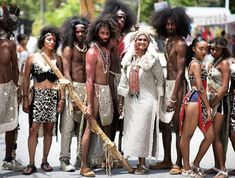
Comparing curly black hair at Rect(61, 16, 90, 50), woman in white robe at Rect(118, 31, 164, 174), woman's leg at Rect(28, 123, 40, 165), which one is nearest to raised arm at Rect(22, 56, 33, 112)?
woman's leg at Rect(28, 123, 40, 165)

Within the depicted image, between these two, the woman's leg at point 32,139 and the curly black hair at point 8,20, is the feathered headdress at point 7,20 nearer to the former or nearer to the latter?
the curly black hair at point 8,20

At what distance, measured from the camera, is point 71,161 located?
750 cm

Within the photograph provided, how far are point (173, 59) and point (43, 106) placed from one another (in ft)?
5.71

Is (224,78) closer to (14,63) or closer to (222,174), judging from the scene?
A: (222,174)

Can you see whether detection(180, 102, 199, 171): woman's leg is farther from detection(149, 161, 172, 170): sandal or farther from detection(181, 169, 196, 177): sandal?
detection(149, 161, 172, 170): sandal

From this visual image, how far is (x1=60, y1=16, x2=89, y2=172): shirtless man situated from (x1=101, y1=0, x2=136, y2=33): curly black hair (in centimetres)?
78

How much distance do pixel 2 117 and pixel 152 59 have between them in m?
2.01

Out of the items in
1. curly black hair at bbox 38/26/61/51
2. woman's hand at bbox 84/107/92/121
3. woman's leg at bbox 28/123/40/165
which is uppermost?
curly black hair at bbox 38/26/61/51

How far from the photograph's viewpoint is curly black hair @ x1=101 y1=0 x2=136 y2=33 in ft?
24.9

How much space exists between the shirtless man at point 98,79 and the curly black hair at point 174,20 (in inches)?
25.7

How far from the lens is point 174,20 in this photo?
6.85 meters

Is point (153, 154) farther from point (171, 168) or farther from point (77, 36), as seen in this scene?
point (77, 36)

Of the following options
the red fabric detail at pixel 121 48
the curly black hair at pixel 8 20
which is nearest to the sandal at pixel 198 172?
the red fabric detail at pixel 121 48

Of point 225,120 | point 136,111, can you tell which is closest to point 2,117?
point 136,111
